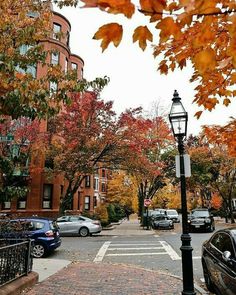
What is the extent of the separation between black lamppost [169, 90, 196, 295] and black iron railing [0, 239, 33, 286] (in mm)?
3771

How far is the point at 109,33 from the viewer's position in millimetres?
2232

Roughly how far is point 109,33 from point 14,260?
7.08 metres

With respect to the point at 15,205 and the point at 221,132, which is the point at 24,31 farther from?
the point at 15,205

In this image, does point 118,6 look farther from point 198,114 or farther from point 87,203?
point 87,203

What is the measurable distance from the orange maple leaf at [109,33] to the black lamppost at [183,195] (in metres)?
5.08

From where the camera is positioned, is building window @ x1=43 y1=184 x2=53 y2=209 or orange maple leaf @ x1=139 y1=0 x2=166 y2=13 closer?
orange maple leaf @ x1=139 y1=0 x2=166 y2=13

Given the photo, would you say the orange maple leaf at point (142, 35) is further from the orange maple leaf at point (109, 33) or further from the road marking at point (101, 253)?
the road marking at point (101, 253)

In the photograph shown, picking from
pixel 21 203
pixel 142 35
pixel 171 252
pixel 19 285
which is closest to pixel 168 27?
pixel 142 35

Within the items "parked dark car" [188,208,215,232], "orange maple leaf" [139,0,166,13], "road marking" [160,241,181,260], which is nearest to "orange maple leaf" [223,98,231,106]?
"orange maple leaf" [139,0,166,13]

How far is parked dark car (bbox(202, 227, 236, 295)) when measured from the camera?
589 centimetres

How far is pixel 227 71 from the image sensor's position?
5230mm

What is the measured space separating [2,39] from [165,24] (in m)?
6.98

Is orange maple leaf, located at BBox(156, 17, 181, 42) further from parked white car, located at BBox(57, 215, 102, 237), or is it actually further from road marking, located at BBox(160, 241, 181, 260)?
parked white car, located at BBox(57, 215, 102, 237)

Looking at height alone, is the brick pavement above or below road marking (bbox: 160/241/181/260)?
below
